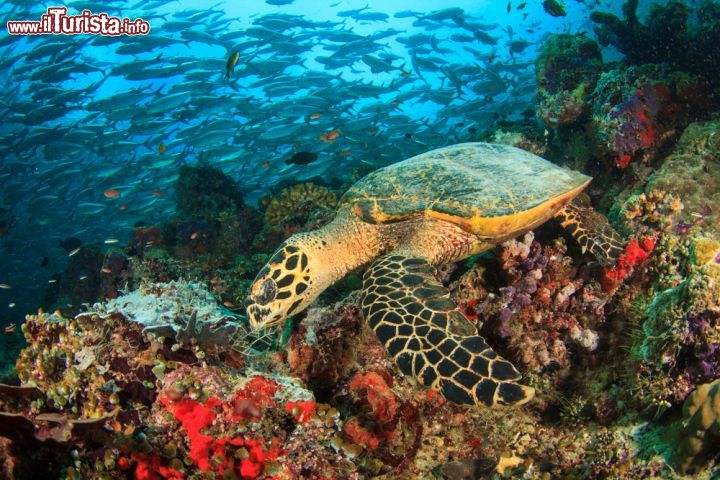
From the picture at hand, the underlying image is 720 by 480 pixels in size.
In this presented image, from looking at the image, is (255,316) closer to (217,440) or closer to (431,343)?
(217,440)

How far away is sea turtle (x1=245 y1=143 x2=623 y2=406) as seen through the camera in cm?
239

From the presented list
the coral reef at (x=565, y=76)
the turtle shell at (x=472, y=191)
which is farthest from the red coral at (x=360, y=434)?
the coral reef at (x=565, y=76)

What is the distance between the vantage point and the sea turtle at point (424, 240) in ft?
7.84

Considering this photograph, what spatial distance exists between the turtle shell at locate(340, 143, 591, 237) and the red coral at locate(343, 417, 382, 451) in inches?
75.8

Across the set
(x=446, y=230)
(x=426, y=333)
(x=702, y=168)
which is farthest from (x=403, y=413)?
(x=702, y=168)

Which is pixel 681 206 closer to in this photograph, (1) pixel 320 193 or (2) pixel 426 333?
(2) pixel 426 333

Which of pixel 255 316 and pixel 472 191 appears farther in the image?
pixel 472 191

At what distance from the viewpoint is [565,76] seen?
23.4 feet

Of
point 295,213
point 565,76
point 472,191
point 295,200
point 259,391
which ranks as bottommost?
point 295,200

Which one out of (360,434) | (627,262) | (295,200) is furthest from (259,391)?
(295,200)

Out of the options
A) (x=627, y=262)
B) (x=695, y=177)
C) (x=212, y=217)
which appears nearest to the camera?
(x=627, y=262)

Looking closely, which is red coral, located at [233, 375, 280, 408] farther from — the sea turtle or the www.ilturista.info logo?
the www.ilturista.info logo

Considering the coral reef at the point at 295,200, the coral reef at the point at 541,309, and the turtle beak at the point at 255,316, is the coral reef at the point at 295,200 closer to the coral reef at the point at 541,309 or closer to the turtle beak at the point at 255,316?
the turtle beak at the point at 255,316

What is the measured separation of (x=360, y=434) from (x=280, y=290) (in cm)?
137
